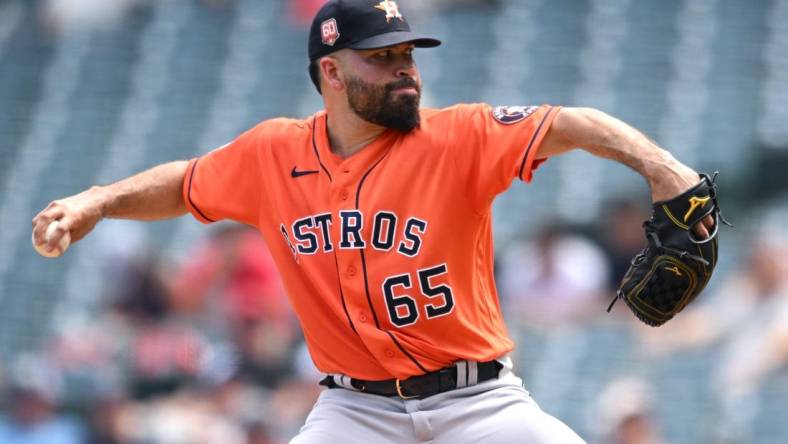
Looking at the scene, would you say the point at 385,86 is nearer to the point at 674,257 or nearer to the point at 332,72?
the point at 332,72

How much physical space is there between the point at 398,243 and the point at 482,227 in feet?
0.81

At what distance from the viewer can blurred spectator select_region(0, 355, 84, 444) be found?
275 inches

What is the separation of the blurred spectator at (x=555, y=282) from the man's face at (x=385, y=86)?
12.9 feet

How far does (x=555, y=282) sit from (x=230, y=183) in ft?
12.6

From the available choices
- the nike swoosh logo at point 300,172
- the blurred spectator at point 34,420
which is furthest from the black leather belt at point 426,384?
the blurred spectator at point 34,420

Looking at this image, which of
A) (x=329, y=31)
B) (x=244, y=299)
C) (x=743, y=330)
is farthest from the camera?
(x=244, y=299)

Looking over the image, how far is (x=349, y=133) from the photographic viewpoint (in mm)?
3629

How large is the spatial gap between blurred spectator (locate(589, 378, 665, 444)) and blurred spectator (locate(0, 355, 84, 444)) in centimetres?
289

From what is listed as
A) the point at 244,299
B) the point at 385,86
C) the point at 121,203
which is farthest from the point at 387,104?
the point at 244,299

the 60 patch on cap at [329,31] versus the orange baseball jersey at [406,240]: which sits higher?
the 60 patch on cap at [329,31]

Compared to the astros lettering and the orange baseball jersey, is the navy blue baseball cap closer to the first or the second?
the orange baseball jersey

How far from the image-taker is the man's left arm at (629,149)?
3.04 metres

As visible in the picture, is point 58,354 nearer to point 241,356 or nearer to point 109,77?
point 241,356

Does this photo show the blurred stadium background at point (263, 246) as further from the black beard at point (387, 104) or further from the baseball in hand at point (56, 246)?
the baseball in hand at point (56, 246)
